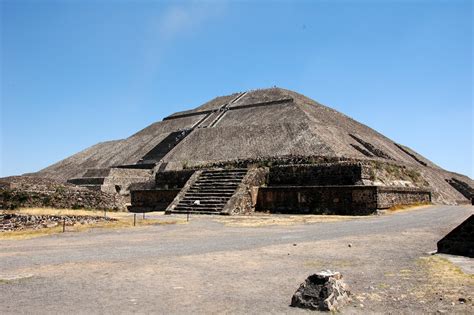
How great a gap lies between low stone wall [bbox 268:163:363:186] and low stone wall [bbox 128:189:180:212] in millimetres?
6140

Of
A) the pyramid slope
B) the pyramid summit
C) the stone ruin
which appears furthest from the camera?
the pyramid summit

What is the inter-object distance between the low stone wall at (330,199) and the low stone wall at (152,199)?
6.15m

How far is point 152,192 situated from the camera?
26625 mm

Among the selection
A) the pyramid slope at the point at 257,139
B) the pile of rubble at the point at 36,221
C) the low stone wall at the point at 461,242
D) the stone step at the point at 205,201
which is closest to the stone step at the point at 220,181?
the stone step at the point at 205,201

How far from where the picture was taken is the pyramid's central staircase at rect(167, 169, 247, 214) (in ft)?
69.4

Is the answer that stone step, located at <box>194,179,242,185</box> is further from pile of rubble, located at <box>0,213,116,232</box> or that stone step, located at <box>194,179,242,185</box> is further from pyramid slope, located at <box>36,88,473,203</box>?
pile of rubble, located at <box>0,213,116,232</box>

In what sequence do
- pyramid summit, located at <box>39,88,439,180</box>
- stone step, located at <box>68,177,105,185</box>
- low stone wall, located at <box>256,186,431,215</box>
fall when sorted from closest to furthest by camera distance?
low stone wall, located at <box>256,186,431,215</box>, pyramid summit, located at <box>39,88,439,180</box>, stone step, located at <box>68,177,105,185</box>

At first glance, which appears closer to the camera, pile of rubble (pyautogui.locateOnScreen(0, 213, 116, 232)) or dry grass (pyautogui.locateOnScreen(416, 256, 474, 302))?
dry grass (pyautogui.locateOnScreen(416, 256, 474, 302))

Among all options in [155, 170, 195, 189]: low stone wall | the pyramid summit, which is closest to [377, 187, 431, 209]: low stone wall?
the pyramid summit

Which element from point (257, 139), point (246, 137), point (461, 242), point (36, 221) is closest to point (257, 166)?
point (257, 139)

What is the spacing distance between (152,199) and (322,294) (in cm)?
2257

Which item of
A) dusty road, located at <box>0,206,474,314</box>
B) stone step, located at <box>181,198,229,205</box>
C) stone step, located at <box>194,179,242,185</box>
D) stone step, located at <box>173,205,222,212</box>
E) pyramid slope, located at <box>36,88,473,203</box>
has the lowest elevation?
dusty road, located at <box>0,206,474,314</box>

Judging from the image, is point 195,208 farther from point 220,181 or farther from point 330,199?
point 330,199

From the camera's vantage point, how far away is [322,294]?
Result: 4.86 metres
